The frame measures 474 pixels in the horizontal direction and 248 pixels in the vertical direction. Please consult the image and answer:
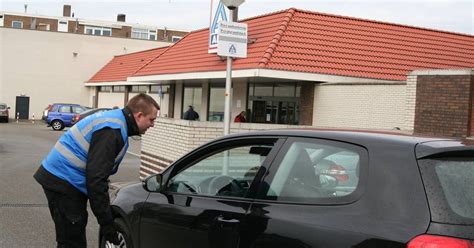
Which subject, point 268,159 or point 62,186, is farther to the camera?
point 62,186

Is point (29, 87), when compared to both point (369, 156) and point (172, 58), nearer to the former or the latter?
point (172, 58)

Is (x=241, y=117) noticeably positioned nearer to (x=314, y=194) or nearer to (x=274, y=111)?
(x=274, y=111)

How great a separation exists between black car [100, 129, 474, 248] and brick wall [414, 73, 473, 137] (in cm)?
847

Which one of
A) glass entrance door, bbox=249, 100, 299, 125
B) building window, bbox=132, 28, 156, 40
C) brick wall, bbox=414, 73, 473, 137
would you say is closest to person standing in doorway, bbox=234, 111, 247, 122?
glass entrance door, bbox=249, 100, 299, 125

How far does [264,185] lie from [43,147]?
61.9ft

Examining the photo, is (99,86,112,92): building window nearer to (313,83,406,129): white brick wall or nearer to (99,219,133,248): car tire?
(313,83,406,129): white brick wall

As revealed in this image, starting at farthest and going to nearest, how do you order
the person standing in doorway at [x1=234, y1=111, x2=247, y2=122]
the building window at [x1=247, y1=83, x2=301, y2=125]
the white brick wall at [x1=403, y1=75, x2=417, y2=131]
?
1. the person standing in doorway at [x1=234, y1=111, x2=247, y2=122]
2. the building window at [x1=247, y1=83, x2=301, y2=125]
3. the white brick wall at [x1=403, y1=75, x2=417, y2=131]

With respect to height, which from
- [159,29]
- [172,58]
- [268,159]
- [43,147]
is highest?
[159,29]

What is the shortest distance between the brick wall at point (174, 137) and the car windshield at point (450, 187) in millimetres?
5688

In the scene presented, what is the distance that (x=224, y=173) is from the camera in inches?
152

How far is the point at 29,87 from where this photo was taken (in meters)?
43.1

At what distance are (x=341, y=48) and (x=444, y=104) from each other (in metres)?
6.24

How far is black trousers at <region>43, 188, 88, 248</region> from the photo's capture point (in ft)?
13.0

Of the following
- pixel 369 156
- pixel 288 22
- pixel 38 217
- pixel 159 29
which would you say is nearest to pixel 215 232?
pixel 369 156
